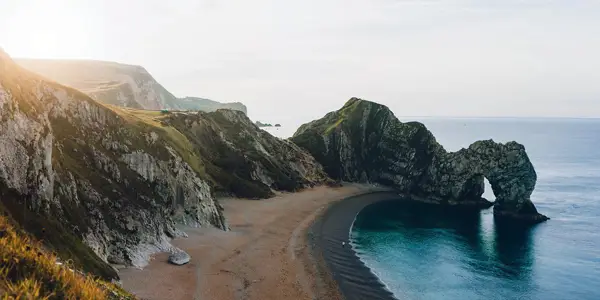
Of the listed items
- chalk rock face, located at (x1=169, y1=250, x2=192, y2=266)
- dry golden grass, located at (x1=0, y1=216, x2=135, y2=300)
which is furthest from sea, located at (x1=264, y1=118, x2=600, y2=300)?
dry golden grass, located at (x1=0, y1=216, x2=135, y2=300)

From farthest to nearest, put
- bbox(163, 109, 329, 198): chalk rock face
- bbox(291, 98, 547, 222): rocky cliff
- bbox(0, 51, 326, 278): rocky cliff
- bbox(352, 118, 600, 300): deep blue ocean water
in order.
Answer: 1. bbox(291, 98, 547, 222): rocky cliff
2. bbox(163, 109, 329, 198): chalk rock face
3. bbox(352, 118, 600, 300): deep blue ocean water
4. bbox(0, 51, 326, 278): rocky cliff

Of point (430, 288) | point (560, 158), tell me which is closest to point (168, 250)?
point (430, 288)

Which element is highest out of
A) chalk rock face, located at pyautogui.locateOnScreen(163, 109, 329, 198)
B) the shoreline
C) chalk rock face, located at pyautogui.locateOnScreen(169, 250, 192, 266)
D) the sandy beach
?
chalk rock face, located at pyautogui.locateOnScreen(163, 109, 329, 198)

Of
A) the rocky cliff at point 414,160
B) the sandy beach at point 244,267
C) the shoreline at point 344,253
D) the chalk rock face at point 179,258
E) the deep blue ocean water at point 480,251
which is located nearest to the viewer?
the sandy beach at point 244,267

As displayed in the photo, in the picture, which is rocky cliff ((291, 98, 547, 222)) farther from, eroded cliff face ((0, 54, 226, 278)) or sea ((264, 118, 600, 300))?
eroded cliff face ((0, 54, 226, 278))

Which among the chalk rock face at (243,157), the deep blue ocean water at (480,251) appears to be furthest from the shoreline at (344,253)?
the chalk rock face at (243,157)

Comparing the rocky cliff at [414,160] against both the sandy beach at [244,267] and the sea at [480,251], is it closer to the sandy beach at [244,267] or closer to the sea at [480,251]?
the sea at [480,251]

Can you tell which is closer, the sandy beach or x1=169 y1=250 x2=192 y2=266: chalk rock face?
the sandy beach
